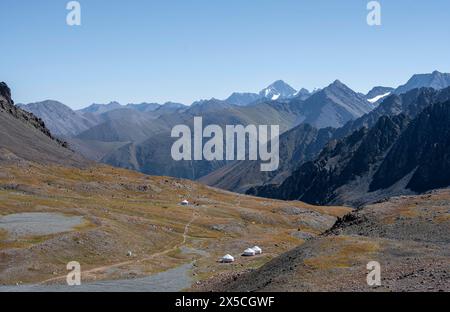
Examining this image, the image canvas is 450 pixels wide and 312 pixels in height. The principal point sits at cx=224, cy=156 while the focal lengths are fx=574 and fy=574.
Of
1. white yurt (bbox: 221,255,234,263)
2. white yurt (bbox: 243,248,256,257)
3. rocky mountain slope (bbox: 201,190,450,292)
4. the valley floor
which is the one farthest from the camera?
white yurt (bbox: 243,248,256,257)

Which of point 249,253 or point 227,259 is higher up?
point 227,259

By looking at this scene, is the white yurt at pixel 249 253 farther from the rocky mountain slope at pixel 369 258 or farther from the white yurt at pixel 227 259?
the rocky mountain slope at pixel 369 258

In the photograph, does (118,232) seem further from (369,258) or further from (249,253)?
(369,258)

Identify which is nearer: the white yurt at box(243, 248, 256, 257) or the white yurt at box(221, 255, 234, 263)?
the white yurt at box(221, 255, 234, 263)

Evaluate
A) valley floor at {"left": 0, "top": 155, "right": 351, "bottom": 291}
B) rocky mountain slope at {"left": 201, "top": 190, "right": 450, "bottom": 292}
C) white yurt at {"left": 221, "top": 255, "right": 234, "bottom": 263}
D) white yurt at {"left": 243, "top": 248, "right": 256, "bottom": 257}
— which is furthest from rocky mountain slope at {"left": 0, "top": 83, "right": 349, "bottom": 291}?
rocky mountain slope at {"left": 201, "top": 190, "right": 450, "bottom": 292}

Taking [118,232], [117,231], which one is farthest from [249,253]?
[117,231]

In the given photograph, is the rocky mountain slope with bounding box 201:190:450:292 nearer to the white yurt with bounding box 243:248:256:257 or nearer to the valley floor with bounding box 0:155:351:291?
the valley floor with bounding box 0:155:351:291

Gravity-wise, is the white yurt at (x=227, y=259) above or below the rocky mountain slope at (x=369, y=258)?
below

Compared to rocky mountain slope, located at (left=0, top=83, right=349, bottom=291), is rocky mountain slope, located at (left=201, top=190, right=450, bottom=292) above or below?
above

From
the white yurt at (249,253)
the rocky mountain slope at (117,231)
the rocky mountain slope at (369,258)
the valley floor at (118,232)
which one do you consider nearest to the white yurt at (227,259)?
the valley floor at (118,232)
